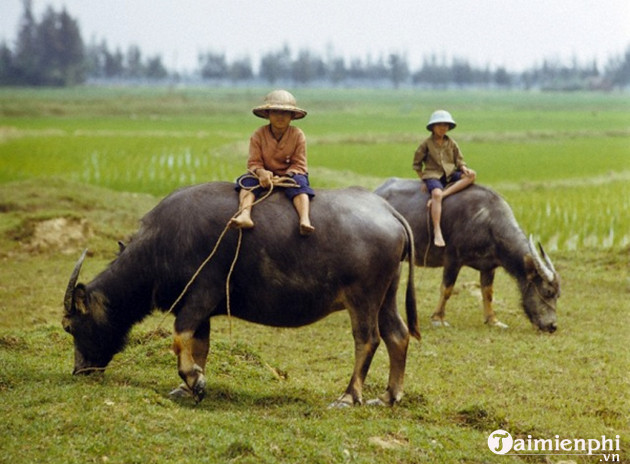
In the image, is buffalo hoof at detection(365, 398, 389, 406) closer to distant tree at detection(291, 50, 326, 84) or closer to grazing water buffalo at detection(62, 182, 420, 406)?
grazing water buffalo at detection(62, 182, 420, 406)

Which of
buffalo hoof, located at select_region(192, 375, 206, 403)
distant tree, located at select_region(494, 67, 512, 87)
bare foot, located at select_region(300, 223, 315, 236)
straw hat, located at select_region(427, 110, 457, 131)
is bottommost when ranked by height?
distant tree, located at select_region(494, 67, 512, 87)

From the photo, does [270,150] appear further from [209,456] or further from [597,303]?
[597,303]

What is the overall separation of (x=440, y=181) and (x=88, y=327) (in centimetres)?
389

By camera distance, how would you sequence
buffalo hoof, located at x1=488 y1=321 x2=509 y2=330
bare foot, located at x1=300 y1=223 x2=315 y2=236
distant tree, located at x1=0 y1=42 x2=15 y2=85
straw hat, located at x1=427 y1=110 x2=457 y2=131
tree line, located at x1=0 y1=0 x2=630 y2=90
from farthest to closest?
1. tree line, located at x1=0 y1=0 x2=630 y2=90
2. distant tree, located at x1=0 y1=42 x2=15 y2=85
3. buffalo hoof, located at x1=488 y1=321 x2=509 y2=330
4. straw hat, located at x1=427 y1=110 x2=457 y2=131
5. bare foot, located at x1=300 y1=223 x2=315 y2=236

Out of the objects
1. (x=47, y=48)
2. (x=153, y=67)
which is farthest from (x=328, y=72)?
(x=47, y=48)

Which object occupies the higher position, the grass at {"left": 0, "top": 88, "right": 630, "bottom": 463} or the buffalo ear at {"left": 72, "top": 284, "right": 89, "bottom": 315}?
the buffalo ear at {"left": 72, "top": 284, "right": 89, "bottom": 315}

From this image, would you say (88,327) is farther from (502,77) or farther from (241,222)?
(502,77)

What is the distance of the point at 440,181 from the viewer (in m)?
7.87

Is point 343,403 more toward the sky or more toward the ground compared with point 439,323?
more toward the sky

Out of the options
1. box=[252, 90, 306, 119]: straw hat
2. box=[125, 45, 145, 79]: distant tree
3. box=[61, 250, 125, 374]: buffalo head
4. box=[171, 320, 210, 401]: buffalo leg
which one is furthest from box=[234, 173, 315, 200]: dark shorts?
box=[125, 45, 145, 79]: distant tree

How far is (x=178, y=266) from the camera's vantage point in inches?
189

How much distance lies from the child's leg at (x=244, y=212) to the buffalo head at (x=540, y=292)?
327 cm

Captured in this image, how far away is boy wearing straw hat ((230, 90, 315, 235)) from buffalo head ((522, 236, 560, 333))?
9.70 ft

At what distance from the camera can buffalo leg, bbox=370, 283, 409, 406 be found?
4.96 metres
